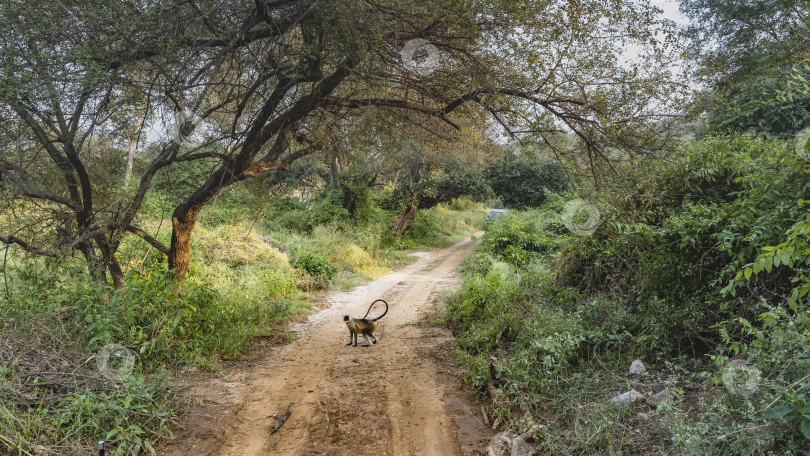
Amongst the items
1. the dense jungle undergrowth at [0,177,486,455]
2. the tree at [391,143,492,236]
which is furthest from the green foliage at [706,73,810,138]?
the tree at [391,143,492,236]

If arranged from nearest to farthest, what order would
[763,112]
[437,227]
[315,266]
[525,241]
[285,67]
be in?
[285,67] < [763,112] < [315,266] < [525,241] < [437,227]

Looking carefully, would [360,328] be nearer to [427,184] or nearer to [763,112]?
[763,112]

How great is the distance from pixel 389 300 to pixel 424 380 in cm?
502

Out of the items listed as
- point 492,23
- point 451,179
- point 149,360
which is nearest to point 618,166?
point 492,23

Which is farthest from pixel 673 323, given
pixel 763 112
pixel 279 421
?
pixel 763 112

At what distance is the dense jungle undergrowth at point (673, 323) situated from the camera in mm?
2846

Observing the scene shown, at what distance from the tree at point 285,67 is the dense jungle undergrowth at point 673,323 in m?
0.99

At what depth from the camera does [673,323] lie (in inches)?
176

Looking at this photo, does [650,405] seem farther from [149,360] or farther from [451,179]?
[451,179]

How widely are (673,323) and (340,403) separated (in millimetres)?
3546

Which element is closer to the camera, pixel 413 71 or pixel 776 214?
pixel 776 214

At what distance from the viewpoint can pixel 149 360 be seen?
17.5 ft

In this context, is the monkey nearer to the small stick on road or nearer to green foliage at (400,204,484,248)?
the small stick on road

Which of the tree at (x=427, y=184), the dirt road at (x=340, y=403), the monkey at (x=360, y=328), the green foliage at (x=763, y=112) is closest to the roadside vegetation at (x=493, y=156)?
the dirt road at (x=340, y=403)
